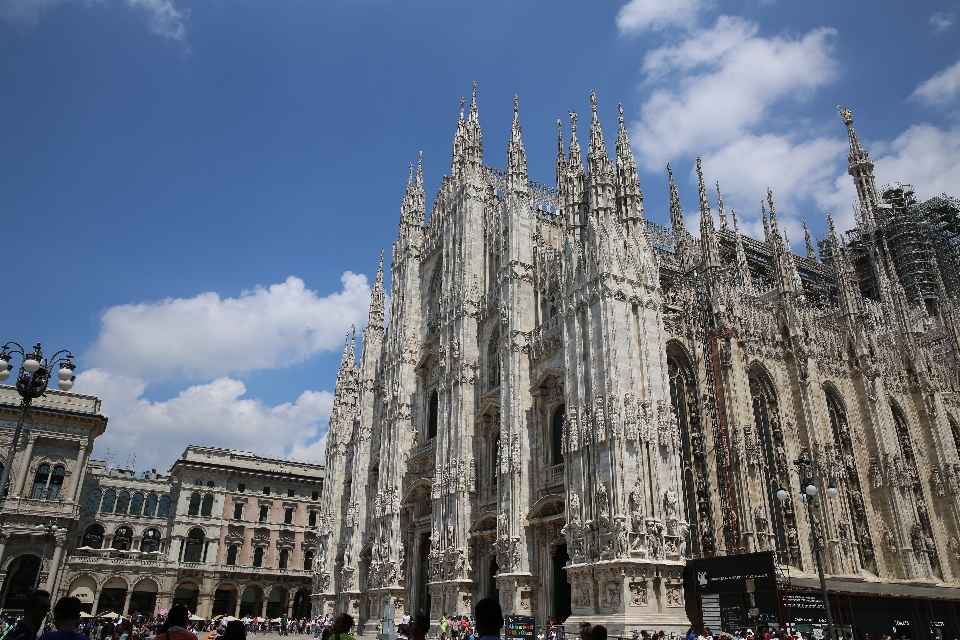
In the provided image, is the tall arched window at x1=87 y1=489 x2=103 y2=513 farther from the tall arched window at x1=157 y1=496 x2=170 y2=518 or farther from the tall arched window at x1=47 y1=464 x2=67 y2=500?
the tall arched window at x1=47 y1=464 x2=67 y2=500

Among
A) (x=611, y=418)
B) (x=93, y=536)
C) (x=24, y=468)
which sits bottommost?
(x=93, y=536)

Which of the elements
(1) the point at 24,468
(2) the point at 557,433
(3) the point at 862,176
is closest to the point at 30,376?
(2) the point at 557,433

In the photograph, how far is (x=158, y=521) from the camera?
58438 mm

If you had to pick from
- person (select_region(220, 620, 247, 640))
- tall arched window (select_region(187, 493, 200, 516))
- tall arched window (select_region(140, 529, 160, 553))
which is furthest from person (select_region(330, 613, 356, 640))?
tall arched window (select_region(140, 529, 160, 553))

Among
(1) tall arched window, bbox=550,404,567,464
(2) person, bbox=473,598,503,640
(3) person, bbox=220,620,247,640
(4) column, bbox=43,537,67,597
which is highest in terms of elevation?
(1) tall arched window, bbox=550,404,567,464

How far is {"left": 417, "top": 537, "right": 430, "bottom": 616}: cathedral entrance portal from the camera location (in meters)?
35.4

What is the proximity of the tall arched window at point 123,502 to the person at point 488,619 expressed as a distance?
61336mm

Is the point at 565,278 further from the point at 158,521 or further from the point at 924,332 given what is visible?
the point at 158,521

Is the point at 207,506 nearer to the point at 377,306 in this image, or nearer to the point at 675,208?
the point at 377,306

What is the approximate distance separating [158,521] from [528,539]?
142ft

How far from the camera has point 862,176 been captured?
63938 mm

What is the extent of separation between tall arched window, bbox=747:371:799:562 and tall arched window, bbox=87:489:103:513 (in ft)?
171

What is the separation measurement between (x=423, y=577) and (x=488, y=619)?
3252 centimetres

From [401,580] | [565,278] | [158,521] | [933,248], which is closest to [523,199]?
[565,278]
